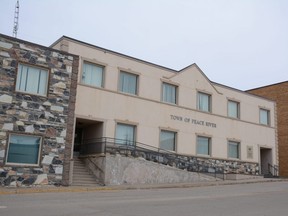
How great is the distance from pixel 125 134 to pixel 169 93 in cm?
538

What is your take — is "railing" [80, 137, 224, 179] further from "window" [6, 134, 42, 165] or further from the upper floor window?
"window" [6, 134, 42, 165]

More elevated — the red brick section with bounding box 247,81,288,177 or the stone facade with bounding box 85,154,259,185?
the red brick section with bounding box 247,81,288,177

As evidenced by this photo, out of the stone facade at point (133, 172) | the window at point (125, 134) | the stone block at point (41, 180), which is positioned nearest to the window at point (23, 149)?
the stone block at point (41, 180)

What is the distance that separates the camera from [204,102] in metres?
30.3

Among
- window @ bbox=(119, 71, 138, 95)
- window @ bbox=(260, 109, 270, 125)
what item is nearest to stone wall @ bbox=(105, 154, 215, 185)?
window @ bbox=(119, 71, 138, 95)

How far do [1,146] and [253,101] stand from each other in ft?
76.8

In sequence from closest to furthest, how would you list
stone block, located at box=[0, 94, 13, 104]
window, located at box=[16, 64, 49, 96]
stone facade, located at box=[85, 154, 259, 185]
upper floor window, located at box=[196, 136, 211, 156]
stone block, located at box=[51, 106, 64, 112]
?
stone block, located at box=[0, 94, 13, 104] → window, located at box=[16, 64, 49, 96] → stone block, located at box=[51, 106, 64, 112] → stone facade, located at box=[85, 154, 259, 185] → upper floor window, located at box=[196, 136, 211, 156]

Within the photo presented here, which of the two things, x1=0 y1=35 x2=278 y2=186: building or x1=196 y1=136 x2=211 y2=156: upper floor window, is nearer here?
x1=0 y1=35 x2=278 y2=186: building

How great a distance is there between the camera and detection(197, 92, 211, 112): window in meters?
29.9

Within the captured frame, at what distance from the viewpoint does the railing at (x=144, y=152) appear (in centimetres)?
2323

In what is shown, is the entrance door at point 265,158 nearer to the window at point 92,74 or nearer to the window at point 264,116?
the window at point 264,116

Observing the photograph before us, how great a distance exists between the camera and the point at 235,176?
2727 cm

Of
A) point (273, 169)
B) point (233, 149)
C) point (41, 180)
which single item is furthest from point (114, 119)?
point (273, 169)

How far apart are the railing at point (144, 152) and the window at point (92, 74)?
11.9ft
